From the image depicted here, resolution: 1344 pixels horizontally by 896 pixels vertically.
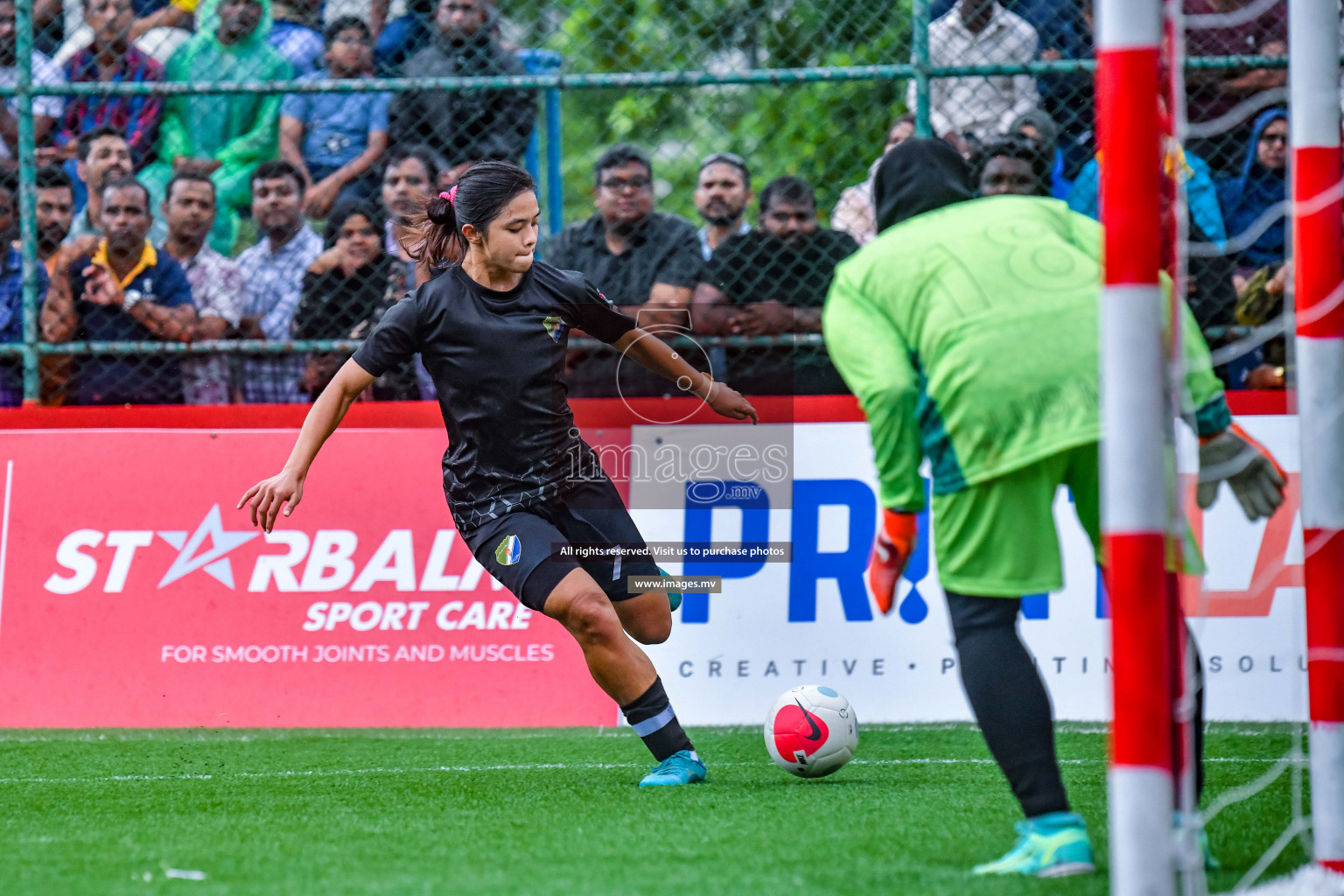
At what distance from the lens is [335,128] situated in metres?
8.25

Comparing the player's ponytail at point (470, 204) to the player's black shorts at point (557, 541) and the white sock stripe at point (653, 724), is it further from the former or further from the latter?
the white sock stripe at point (653, 724)

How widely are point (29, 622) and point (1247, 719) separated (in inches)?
216

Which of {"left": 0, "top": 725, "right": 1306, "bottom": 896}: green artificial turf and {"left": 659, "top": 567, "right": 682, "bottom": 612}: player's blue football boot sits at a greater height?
{"left": 659, "top": 567, "right": 682, "bottom": 612}: player's blue football boot

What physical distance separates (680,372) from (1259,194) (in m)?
3.30

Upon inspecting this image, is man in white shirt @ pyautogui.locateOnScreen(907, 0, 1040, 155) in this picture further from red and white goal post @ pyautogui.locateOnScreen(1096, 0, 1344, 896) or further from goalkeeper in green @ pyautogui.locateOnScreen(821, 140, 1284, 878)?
red and white goal post @ pyautogui.locateOnScreen(1096, 0, 1344, 896)

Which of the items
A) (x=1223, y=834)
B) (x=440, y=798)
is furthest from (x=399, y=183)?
(x=1223, y=834)

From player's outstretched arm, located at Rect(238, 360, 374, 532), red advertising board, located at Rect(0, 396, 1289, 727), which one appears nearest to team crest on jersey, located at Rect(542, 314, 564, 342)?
player's outstretched arm, located at Rect(238, 360, 374, 532)

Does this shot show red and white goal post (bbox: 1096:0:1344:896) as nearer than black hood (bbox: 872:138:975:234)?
Yes

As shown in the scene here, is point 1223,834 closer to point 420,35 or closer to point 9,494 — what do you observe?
point 9,494

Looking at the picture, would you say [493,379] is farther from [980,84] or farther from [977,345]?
[980,84]

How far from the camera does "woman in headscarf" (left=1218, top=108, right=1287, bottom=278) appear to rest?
7.12 metres

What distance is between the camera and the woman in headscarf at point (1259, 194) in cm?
712

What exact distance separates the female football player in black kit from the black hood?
1.53 m

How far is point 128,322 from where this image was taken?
7.62 metres
